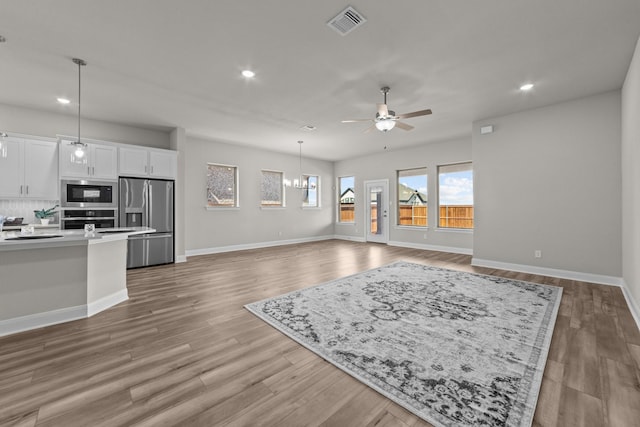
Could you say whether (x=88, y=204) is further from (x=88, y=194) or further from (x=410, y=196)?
(x=410, y=196)

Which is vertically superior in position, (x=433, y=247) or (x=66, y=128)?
(x=66, y=128)

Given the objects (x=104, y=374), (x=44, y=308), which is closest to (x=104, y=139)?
(x=44, y=308)

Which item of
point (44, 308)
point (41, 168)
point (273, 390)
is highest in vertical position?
point (41, 168)

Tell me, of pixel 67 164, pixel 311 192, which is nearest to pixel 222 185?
pixel 67 164

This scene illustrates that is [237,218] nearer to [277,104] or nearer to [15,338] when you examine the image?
[277,104]

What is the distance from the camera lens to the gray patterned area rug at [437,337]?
5.49ft

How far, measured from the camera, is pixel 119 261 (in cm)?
346

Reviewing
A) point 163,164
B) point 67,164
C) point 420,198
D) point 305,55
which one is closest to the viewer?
point 305,55

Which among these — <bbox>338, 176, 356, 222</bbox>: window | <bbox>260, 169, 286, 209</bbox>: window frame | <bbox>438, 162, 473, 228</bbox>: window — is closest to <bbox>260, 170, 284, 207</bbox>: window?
<bbox>260, 169, 286, 209</bbox>: window frame

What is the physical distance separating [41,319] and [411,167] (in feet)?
26.3

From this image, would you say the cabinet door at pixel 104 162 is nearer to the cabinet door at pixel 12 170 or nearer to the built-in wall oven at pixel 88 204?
the built-in wall oven at pixel 88 204

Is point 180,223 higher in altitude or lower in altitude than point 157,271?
higher

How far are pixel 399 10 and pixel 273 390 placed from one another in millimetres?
3187

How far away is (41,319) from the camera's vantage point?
2.72m
